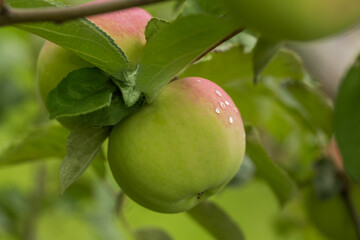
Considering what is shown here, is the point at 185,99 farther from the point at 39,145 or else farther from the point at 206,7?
the point at 39,145

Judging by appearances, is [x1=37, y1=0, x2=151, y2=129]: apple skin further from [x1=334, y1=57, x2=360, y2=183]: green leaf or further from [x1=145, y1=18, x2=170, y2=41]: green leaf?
[x1=334, y1=57, x2=360, y2=183]: green leaf

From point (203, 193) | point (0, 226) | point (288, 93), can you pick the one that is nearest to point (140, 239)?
point (203, 193)

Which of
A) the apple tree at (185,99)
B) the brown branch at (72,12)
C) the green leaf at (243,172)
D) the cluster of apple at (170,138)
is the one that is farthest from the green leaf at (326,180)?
the brown branch at (72,12)

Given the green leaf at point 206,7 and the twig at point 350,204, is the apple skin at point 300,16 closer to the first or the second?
the green leaf at point 206,7

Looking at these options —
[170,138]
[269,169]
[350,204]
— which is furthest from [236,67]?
[350,204]

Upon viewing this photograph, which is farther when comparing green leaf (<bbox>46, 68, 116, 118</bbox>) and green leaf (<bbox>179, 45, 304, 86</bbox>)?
green leaf (<bbox>179, 45, 304, 86</bbox>)

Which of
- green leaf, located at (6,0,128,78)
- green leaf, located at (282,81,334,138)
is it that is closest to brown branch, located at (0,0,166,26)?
green leaf, located at (6,0,128,78)

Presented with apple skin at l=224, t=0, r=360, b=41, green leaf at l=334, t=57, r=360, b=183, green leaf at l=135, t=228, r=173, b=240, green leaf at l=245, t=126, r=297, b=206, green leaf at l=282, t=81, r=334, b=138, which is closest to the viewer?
apple skin at l=224, t=0, r=360, b=41
